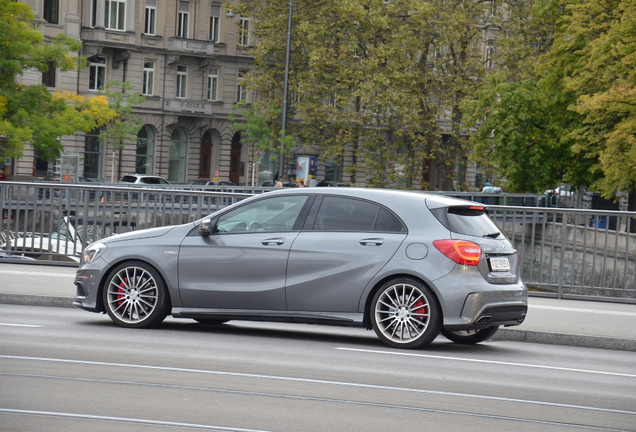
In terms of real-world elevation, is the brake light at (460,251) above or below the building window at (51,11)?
below

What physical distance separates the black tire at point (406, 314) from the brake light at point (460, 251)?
372 mm

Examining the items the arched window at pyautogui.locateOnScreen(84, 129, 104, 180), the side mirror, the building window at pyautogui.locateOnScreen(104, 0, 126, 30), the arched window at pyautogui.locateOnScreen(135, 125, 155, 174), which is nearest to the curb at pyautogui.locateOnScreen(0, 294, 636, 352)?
the side mirror

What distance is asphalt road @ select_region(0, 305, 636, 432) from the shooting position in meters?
6.41

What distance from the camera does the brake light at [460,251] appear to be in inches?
388

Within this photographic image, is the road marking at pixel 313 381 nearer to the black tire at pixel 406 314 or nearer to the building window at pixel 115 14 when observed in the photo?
the black tire at pixel 406 314

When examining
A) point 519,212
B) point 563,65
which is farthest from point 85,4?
point 519,212

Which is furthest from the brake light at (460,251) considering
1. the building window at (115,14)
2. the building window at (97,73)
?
the building window at (115,14)

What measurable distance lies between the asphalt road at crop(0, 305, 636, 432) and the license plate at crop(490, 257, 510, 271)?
0.81m

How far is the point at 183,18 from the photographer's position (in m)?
67.3

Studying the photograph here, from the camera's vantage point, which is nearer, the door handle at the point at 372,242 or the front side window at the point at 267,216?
the door handle at the point at 372,242

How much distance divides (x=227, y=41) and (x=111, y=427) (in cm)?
6430

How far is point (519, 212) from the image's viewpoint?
1559 cm

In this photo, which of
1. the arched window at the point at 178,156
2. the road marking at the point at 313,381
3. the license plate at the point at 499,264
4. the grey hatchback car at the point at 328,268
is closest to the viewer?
the road marking at the point at 313,381

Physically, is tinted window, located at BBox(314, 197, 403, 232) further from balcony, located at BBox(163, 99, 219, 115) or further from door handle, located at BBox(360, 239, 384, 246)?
balcony, located at BBox(163, 99, 219, 115)
